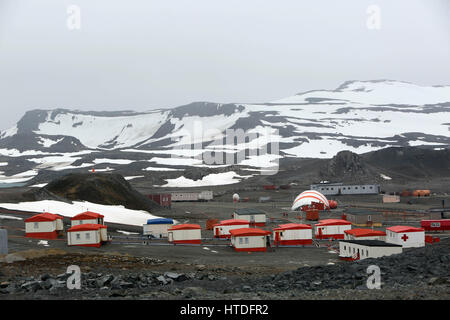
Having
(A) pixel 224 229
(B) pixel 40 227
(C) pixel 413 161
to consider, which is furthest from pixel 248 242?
(C) pixel 413 161

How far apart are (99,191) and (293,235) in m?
27.9

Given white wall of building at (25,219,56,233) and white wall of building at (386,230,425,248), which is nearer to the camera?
white wall of building at (386,230,425,248)

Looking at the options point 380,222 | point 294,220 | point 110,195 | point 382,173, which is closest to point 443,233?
point 380,222

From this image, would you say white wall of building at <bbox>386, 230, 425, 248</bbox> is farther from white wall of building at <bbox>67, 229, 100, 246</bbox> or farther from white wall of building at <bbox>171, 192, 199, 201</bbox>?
white wall of building at <bbox>171, 192, 199, 201</bbox>

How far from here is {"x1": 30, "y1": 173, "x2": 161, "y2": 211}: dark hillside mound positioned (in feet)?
191

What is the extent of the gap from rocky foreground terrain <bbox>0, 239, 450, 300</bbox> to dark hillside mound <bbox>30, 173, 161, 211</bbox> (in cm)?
3196

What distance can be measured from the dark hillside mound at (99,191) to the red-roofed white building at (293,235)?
83.5 ft

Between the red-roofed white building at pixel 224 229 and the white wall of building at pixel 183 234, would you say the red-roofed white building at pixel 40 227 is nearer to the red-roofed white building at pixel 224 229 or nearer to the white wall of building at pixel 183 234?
→ the white wall of building at pixel 183 234

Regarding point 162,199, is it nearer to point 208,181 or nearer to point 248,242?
point 248,242

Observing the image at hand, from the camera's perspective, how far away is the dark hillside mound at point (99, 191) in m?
58.3

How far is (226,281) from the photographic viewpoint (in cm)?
2061

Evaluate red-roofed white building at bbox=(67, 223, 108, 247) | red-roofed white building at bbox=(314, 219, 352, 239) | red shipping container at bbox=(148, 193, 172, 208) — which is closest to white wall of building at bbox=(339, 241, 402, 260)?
red-roofed white building at bbox=(314, 219, 352, 239)
